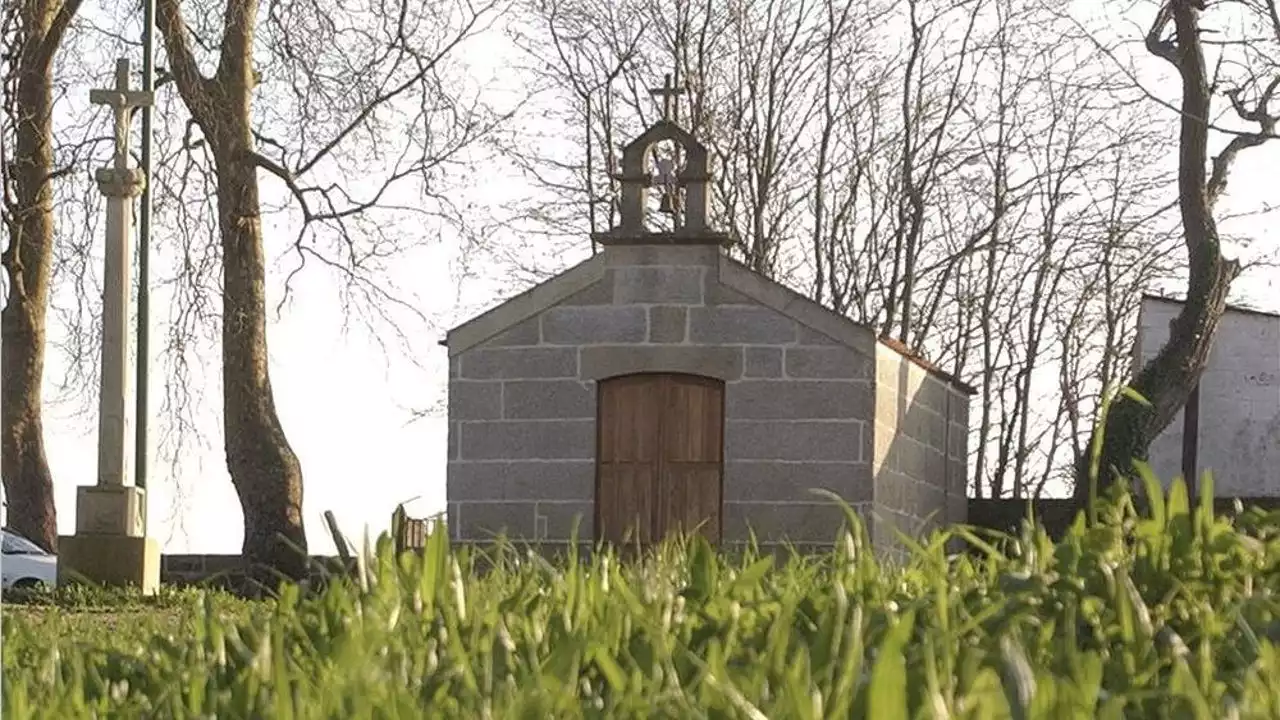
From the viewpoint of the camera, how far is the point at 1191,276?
21.9 m

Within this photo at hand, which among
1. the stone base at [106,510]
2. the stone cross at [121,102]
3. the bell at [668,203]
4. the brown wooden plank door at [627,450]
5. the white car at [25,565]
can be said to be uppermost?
the stone cross at [121,102]

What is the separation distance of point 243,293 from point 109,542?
3.30 meters

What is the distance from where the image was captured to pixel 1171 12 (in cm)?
2211

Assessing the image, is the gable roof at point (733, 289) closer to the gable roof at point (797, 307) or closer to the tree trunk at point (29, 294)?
the gable roof at point (797, 307)

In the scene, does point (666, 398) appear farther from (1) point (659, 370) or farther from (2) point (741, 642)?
(2) point (741, 642)

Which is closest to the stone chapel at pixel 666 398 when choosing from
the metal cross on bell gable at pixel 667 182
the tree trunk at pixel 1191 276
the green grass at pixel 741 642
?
the metal cross on bell gable at pixel 667 182

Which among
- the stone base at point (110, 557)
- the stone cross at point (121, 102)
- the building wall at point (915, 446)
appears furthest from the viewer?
the building wall at point (915, 446)

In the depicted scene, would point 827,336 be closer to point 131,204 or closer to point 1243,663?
point 131,204

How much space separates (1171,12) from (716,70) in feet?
27.4

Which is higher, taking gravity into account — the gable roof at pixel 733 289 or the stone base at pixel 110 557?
the gable roof at pixel 733 289

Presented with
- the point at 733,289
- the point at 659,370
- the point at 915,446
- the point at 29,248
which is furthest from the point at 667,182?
the point at 29,248

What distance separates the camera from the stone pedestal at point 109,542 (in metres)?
19.5

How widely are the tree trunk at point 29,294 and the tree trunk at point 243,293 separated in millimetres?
1719

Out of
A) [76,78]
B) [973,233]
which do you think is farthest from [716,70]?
[76,78]
